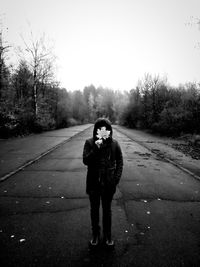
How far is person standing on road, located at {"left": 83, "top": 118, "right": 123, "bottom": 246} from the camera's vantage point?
132 inches

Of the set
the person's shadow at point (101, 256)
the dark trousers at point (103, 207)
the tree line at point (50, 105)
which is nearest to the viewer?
the person's shadow at point (101, 256)

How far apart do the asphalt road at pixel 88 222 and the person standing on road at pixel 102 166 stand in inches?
16.3

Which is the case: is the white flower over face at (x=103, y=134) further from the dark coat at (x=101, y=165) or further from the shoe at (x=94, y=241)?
the shoe at (x=94, y=241)

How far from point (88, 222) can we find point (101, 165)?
5.66ft

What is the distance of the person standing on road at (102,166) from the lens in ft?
11.0

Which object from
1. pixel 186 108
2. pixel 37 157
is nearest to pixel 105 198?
pixel 37 157

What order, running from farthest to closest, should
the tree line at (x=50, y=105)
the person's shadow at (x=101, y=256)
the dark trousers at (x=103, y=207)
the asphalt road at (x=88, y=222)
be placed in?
the tree line at (x=50, y=105)
the dark trousers at (x=103, y=207)
the asphalt road at (x=88, y=222)
the person's shadow at (x=101, y=256)

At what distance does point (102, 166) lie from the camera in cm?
340

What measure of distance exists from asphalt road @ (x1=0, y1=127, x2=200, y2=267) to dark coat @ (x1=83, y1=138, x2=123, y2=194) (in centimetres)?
106

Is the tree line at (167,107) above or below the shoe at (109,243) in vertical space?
A: above

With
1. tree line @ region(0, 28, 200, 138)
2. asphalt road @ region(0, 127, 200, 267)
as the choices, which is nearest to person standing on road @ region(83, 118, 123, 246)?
asphalt road @ region(0, 127, 200, 267)

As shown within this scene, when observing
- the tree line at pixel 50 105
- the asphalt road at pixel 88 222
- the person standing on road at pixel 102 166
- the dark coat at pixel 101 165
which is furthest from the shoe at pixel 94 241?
the tree line at pixel 50 105

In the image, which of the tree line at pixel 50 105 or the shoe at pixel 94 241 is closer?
the shoe at pixel 94 241

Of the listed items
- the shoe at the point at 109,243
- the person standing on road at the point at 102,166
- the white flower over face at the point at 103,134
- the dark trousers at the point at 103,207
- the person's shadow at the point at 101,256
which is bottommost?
the person's shadow at the point at 101,256
